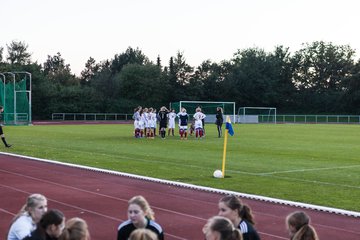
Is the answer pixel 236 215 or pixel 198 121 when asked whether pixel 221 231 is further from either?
pixel 198 121

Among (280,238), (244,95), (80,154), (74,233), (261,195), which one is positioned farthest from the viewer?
(244,95)

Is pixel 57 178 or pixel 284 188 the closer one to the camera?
pixel 284 188

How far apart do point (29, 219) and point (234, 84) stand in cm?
8037

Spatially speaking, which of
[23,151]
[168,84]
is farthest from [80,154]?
[168,84]

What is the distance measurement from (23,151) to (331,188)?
547 inches

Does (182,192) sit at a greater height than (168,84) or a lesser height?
lesser

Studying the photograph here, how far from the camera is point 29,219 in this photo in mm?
6039

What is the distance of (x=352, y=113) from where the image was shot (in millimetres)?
80375

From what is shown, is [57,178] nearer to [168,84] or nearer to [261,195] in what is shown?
[261,195]

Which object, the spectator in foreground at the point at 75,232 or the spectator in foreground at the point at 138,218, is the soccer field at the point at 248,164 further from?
the spectator in foreground at the point at 75,232

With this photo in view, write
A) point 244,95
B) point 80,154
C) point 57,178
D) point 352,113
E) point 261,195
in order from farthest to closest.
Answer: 1. point 244,95
2. point 352,113
3. point 80,154
4. point 57,178
5. point 261,195

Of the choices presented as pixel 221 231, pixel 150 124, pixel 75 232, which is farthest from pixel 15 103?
pixel 221 231

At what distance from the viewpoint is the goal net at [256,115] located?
75.3m

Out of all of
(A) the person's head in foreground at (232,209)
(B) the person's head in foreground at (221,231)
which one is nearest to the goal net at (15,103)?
(A) the person's head in foreground at (232,209)
